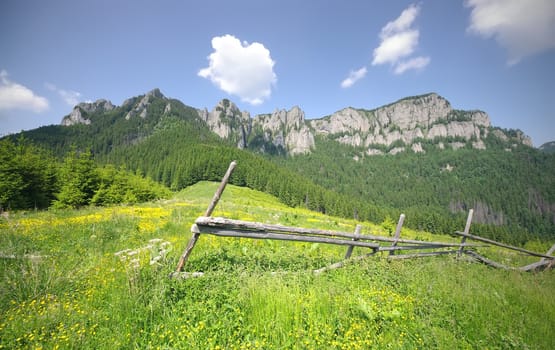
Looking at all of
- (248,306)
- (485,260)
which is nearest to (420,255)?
(485,260)

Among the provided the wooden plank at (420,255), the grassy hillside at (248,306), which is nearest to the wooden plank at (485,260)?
the wooden plank at (420,255)

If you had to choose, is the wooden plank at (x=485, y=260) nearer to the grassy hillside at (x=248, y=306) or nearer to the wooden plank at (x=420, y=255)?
the wooden plank at (x=420, y=255)

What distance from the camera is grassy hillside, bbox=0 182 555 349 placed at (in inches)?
130

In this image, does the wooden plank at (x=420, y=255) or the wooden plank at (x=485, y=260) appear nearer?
the wooden plank at (x=420, y=255)

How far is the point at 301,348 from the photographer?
3258 millimetres

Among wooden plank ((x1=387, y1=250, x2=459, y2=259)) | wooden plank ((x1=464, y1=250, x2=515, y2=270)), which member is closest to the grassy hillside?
wooden plank ((x1=387, y1=250, x2=459, y2=259))

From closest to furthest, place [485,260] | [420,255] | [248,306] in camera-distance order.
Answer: [248,306]
[420,255]
[485,260]

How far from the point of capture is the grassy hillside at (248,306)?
3.29m

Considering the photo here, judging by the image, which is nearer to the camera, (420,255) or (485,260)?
(420,255)

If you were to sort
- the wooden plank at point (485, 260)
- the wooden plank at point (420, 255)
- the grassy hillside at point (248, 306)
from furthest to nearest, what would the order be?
the wooden plank at point (485, 260), the wooden plank at point (420, 255), the grassy hillside at point (248, 306)

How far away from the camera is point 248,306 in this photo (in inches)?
156

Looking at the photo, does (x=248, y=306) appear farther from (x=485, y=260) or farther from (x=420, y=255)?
(x=485, y=260)

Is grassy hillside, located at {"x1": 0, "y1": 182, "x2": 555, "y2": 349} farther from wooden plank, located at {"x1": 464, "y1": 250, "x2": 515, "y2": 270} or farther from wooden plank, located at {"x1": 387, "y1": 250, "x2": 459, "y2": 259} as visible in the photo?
wooden plank, located at {"x1": 464, "y1": 250, "x2": 515, "y2": 270}

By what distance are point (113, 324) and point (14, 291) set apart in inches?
89.6
